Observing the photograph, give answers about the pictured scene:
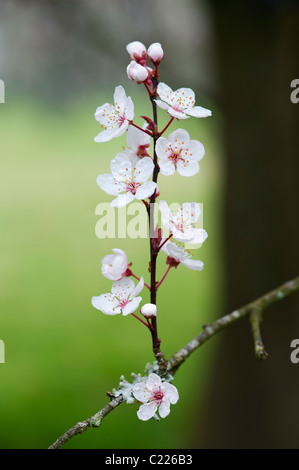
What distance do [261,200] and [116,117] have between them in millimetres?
1731

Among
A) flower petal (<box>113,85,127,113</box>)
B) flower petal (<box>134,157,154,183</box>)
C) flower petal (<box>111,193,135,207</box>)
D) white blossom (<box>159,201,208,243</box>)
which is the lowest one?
white blossom (<box>159,201,208,243</box>)

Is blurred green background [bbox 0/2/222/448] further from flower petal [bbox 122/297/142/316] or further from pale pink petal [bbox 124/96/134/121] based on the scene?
flower petal [bbox 122/297/142/316]

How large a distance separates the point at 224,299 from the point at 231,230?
1.38ft

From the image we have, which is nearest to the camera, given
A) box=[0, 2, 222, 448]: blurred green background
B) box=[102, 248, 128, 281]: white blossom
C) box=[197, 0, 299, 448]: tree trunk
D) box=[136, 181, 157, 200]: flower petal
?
box=[136, 181, 157, 200]: flower petal

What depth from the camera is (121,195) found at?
89 centimetres

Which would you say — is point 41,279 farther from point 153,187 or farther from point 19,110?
point 19,110

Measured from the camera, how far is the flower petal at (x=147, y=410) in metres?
0.90

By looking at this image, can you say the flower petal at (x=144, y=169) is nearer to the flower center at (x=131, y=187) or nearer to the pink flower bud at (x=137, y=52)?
the flower center at (x=131, y=187)

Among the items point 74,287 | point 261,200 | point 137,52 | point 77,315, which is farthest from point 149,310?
point 74,287

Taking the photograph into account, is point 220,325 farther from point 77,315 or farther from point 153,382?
point 77,315

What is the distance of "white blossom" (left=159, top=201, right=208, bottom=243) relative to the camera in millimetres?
879

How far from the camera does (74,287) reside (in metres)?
5.07

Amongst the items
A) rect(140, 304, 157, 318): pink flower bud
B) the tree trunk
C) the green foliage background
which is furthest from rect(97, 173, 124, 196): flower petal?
the green foliage background

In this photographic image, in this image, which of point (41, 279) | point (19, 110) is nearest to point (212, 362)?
point (41, 279)
